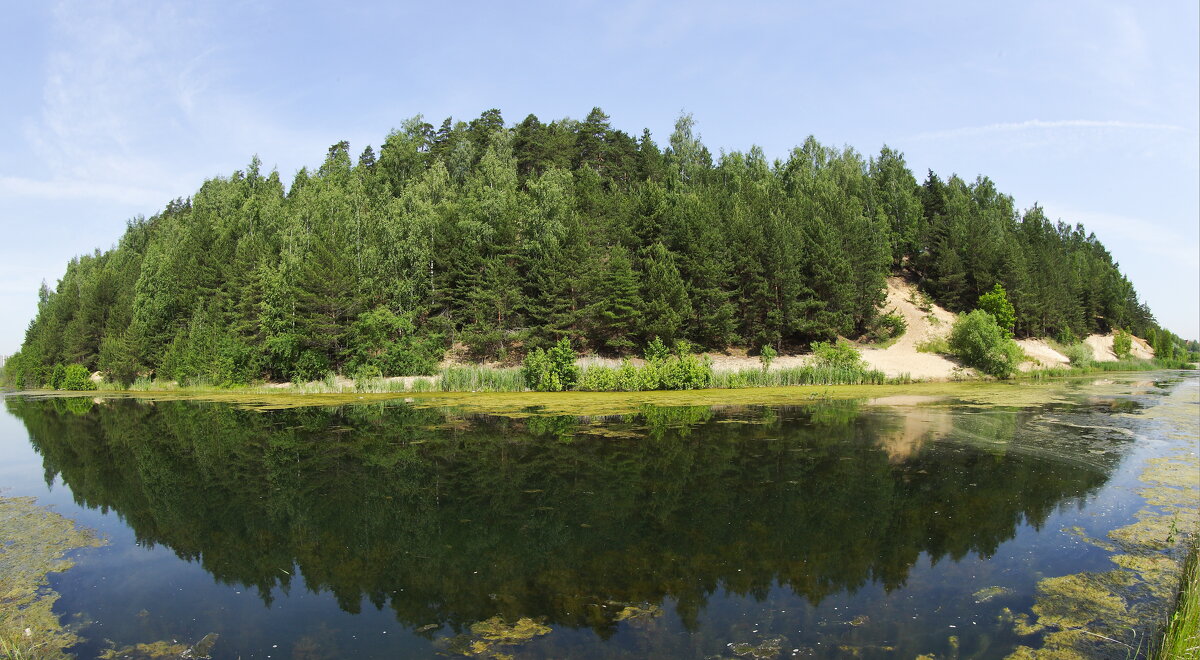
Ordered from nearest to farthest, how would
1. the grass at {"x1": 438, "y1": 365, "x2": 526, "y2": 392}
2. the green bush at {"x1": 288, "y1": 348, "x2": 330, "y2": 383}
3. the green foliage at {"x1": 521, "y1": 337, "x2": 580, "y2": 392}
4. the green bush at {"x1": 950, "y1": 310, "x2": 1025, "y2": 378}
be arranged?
the green foliage at {"x1": 521, "y1": 337, "x2": 580, "y2": 392} → the grass at {"x1": 438, "y1": 365, "x2": 526, "y2": 392} → the green bush at {"x1": 950, "y1": 310, "x2": 1025, "y2": 378} → the green bush at {"x1": 288, "y1": 348, "x2": 330, "y2": 383}

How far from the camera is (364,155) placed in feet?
330

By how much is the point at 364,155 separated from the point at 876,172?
81.1m

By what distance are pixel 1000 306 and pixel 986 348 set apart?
19.1m

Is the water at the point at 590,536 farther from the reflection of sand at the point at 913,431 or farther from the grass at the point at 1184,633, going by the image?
the grass at the point at 1184,633

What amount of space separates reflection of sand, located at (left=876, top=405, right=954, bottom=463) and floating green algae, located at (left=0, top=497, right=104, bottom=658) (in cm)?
1637

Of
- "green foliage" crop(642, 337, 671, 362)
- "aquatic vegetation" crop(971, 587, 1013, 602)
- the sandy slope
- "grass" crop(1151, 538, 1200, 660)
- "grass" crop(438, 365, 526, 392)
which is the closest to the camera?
"grass" crop(1151, 538, 1200, 660)

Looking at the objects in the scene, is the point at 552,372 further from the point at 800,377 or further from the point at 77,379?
the point at 77,379

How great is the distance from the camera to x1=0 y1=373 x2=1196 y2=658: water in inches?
273

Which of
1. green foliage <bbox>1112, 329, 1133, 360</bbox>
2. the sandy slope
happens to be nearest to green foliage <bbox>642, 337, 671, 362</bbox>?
the sandy slope

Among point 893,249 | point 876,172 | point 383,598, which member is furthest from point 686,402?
point 876,172

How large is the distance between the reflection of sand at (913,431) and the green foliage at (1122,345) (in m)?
64.2

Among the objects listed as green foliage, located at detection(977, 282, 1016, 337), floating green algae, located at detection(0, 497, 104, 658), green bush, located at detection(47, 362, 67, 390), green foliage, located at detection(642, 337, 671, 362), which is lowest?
floating green algae, located at detection(0, 497, 104, 658)

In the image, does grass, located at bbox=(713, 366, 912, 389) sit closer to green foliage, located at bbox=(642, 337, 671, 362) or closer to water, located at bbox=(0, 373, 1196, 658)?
green foliage, located at bbox=(642, 337, 671, 362)

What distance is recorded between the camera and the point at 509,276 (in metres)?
49.0
